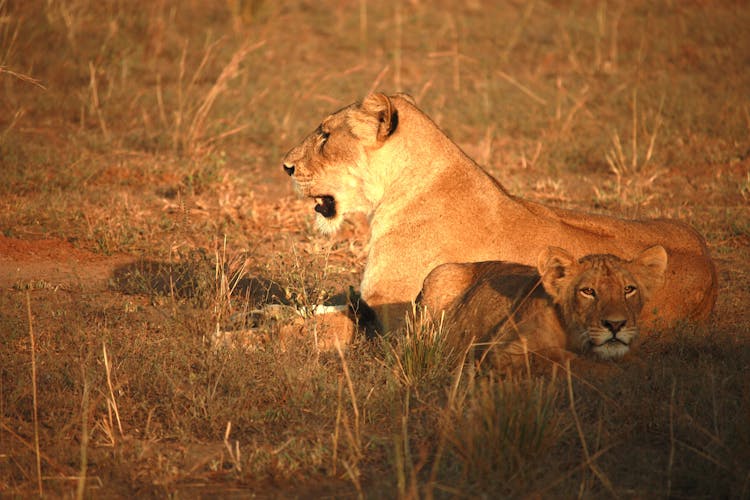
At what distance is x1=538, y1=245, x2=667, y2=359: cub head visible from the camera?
14.4 ft

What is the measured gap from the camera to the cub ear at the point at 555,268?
15.0 feet

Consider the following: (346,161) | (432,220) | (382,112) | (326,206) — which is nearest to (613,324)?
(432,220)

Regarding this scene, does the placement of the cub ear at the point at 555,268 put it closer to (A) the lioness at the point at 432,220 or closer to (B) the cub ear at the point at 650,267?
(B) the cub ear at the point at 650,267

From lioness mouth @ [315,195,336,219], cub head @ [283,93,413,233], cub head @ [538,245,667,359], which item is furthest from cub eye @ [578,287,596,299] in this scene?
lioness mouth @ [315,195,336,219]

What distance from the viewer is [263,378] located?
4848 millimetres

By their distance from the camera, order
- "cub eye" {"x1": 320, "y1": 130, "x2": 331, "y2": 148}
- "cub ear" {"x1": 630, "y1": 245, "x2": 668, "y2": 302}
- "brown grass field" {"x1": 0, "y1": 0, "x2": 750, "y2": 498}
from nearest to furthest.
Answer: "brown grass field" {"x1": 0, "y1": 0, "x2": 750, "y2": 498} < "cub ear" {"x1": 630, "y1": 245, "x2": 668, "y2": 302} < "cub eye" {"x1": 320, "y1": 130, "x2": 331, "y2": 148}

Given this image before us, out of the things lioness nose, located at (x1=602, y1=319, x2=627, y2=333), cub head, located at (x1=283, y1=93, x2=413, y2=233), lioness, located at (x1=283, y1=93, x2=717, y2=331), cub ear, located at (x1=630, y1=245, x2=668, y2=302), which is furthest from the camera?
cub head, located at (x1=283, y1=93, x2=413, y2=233)

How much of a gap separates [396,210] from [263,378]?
5.15ft

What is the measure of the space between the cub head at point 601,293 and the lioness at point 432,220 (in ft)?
2.35

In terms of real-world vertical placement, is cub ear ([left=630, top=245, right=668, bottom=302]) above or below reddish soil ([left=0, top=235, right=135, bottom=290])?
above

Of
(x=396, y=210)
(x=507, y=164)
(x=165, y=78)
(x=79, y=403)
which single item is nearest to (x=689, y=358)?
(x=396, y=210)

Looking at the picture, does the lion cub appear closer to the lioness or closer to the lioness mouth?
the lioness

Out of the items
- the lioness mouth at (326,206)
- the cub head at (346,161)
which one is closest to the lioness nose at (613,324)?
the cub head at (346,161)

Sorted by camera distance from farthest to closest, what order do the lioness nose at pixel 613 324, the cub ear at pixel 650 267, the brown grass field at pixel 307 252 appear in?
the cub ear at pixel 650 267, the lioness nose at pixel 613 324, the brown grass field at pixel 307 252
